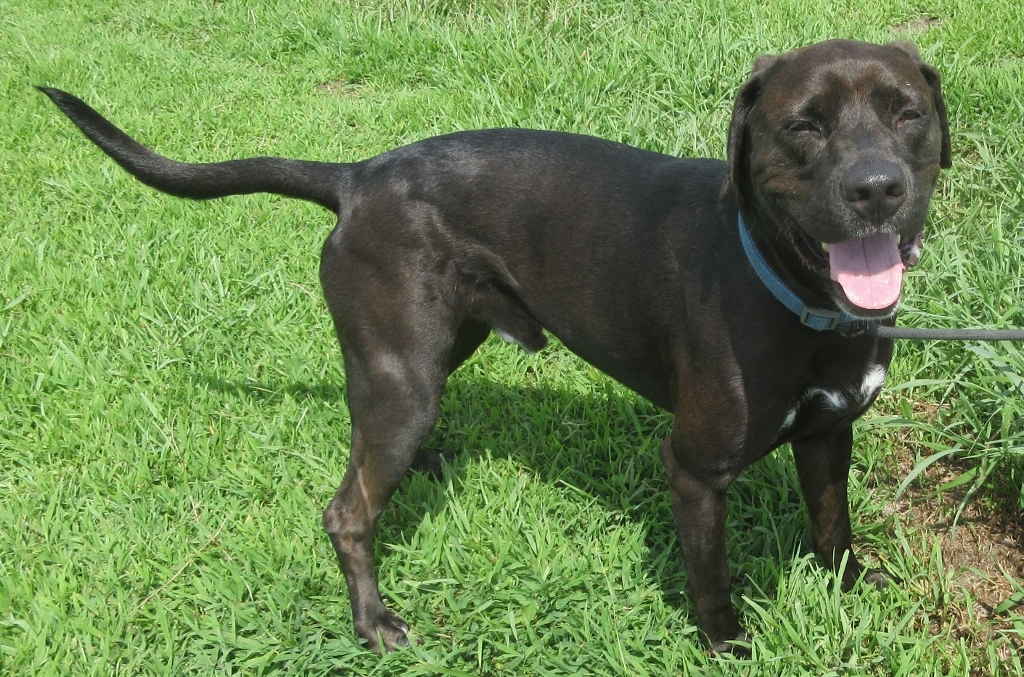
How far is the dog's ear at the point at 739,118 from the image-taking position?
7.86ft

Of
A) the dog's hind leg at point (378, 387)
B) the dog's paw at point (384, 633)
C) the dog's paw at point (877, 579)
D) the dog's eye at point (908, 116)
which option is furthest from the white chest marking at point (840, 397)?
the dog's paw at point (384, 633)

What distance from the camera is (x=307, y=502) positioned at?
3283mm

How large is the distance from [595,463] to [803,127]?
1599mm

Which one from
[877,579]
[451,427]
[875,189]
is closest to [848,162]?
[875,189]

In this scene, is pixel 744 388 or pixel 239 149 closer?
pixel 744 388

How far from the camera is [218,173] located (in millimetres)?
2932

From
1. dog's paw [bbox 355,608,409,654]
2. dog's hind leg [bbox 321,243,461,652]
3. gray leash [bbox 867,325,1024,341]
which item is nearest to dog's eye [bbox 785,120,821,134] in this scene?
gray leash [bbox 867,325,1024,341]

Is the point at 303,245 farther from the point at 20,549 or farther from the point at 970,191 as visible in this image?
the point at 970,191

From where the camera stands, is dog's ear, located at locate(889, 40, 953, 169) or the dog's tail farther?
the dog's tail

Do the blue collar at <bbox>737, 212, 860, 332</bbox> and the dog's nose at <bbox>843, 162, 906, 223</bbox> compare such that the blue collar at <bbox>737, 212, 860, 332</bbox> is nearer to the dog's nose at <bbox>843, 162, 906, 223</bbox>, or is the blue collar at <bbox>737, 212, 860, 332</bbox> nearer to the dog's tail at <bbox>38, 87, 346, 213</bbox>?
the dog's nose at <bbox>843, 162, 906, 223</bbox>

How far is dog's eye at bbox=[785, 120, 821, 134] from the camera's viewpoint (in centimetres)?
227

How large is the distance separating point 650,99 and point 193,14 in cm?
386

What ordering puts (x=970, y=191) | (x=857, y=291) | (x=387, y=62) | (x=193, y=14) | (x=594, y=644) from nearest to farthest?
(x=857, y=291)
(x=594, y=644)
(x=970, y=191)
(x=387, y=62)
(x=193, y=14)

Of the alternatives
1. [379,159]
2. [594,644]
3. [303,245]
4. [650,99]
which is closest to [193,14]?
[303,245]
